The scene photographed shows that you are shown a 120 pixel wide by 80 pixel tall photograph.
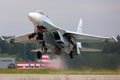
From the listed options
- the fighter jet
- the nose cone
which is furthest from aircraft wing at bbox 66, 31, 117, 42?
the nose cone

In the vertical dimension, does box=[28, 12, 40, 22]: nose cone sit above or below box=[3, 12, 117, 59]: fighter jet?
above

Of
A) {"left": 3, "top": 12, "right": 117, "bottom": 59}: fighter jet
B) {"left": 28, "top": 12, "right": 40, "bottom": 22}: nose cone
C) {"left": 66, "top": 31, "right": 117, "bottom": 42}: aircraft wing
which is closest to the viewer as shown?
{"left": 28, "top": 12, "right": 40, "bottom": 22}: nose cone

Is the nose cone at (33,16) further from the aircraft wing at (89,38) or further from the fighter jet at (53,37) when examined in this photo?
the aircraft wing at (89,38)

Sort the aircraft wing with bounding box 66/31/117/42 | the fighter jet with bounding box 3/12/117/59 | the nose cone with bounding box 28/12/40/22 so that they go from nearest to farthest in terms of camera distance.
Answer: the nose cone with bounding box 28/12/40/22 → the fighter jet with bounding box 3/12/117/59 → the aircraft wing with bounding box 66/31/117/42

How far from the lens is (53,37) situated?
3450cm

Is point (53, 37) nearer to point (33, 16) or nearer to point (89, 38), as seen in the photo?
point (33, 16)

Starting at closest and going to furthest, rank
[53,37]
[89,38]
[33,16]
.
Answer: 1. [33,16]
2. [53,37]
3. [89,38]

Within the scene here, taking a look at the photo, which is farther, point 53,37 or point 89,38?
point 89,38

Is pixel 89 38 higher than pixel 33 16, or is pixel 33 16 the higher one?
pixel 33 16

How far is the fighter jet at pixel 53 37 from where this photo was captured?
3388 cm

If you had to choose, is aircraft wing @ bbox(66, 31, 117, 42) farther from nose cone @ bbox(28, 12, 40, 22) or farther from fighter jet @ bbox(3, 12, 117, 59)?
nose cone @ bbox(28, 12, 40, 22)

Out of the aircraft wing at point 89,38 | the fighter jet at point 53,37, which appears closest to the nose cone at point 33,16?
the fighter jet at point 53,37

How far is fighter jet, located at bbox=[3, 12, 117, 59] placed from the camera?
33875mm

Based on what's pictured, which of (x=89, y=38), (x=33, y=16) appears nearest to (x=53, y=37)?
(x=33, y=16)
